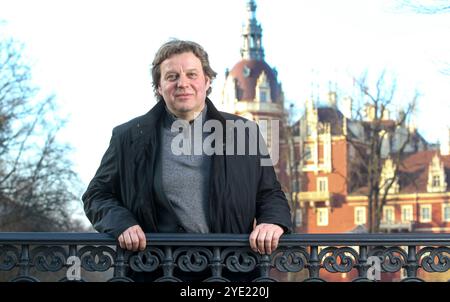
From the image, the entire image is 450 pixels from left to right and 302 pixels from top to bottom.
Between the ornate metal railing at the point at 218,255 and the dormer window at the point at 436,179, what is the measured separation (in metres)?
57.6

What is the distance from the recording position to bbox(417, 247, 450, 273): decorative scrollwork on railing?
4508 mm

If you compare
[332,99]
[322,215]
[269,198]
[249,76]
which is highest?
[249,76]

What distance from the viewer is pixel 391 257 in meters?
4.51

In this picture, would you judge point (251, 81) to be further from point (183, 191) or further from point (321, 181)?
point (183, 191)

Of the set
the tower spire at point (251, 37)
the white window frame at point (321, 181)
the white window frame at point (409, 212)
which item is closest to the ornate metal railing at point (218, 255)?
the white window frame at point (409, 212)

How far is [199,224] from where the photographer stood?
181 inches

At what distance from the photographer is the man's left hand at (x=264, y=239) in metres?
4.40

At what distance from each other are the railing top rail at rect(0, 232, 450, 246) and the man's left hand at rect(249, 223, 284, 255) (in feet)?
0.14

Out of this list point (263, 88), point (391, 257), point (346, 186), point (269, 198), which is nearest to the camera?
point (391, 257)

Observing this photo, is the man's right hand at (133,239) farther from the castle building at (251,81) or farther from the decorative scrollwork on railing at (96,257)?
the castle building at (251,81)

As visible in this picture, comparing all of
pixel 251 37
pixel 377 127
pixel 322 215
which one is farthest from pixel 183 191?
pixel 251 37

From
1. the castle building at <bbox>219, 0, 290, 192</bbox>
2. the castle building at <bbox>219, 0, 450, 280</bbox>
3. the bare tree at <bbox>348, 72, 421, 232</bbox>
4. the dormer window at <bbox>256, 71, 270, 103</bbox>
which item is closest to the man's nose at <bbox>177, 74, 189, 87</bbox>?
the bare tree at <bbox>348, 72, 421, 232</bbox>

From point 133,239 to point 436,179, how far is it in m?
60.3
